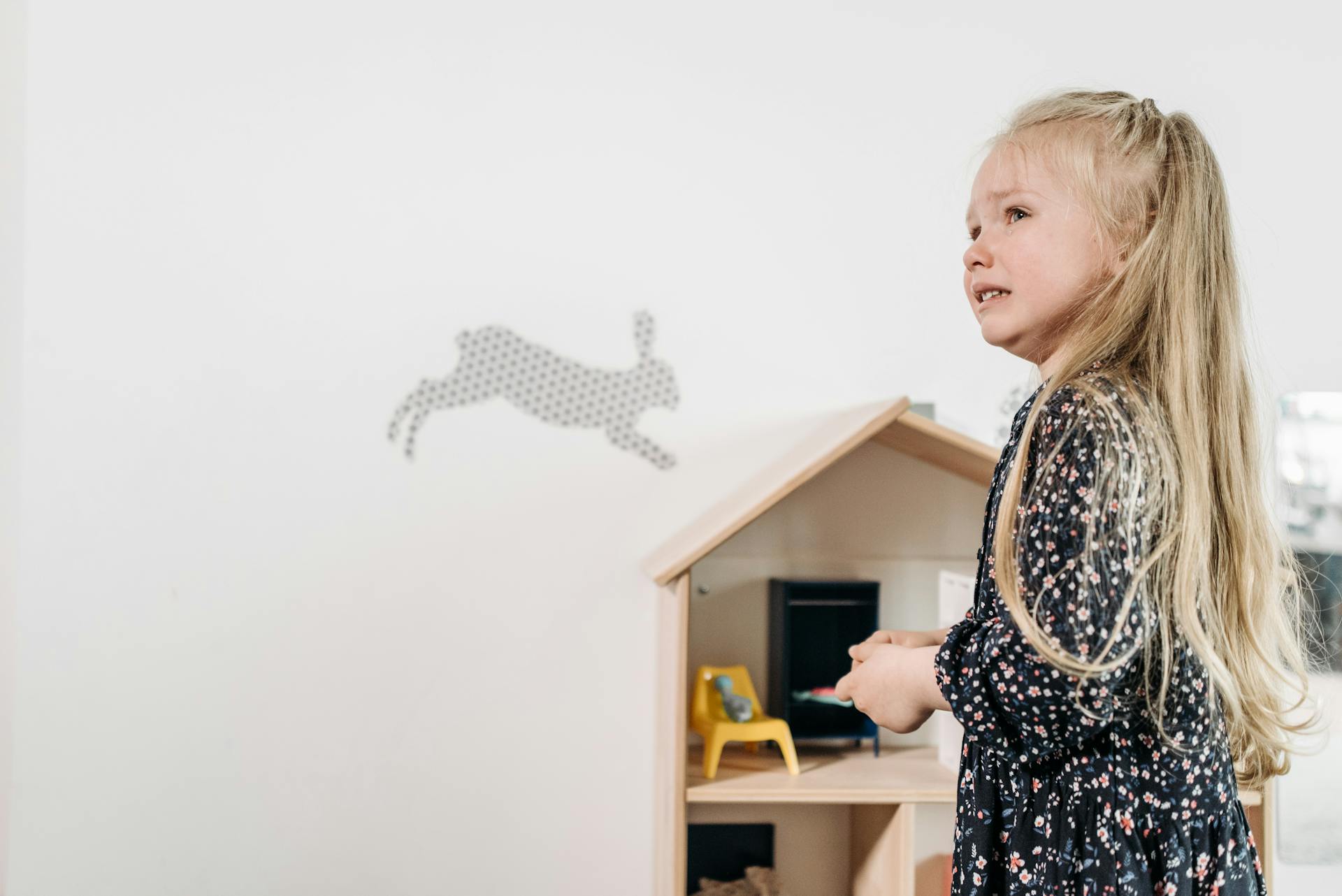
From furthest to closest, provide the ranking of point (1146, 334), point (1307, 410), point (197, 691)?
1. point (1307, 410)
2. point (197, 691)
3. point (1146, 334)

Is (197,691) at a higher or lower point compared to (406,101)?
lower

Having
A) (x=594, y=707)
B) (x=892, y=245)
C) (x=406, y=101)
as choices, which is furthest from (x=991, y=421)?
(x=406, y=101)

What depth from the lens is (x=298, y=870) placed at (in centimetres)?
150

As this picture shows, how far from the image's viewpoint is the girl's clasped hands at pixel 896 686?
0.76 meters

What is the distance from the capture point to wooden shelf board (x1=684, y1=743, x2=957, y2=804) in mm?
1303

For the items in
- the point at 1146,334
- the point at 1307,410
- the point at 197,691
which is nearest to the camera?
the point at 1146,334

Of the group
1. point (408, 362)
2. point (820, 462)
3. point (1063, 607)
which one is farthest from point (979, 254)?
point (408, 362)

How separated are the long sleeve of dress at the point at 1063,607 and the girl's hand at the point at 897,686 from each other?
0.09 feet

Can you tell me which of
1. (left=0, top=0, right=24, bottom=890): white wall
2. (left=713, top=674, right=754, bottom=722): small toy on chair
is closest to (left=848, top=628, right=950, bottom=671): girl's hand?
(left=713, top=674, right=754, bottom=722): small toy on chair

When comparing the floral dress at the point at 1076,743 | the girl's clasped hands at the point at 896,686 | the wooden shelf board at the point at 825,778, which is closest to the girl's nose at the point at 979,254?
the floral dress at the point at 1076,743

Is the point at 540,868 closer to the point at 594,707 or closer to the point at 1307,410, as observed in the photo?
the point at 594,707

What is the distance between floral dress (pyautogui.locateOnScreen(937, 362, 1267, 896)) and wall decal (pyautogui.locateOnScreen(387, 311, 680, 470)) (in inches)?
31.4

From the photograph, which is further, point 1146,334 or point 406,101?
point 406,101

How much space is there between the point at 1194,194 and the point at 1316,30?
1.12 meters
